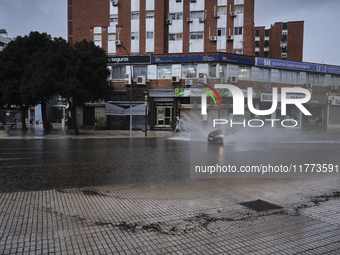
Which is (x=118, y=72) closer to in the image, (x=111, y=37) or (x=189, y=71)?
(x=111, y=37)

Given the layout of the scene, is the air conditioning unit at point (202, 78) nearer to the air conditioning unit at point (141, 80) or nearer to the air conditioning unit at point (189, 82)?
the air conditioning unit at point (189, 82)

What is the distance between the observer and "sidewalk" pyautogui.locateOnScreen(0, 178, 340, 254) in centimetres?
Result: 352

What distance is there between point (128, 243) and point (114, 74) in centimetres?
3024

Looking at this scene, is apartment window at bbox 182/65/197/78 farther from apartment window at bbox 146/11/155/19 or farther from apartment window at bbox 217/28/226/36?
apartment window at bbox 146/11/155/19

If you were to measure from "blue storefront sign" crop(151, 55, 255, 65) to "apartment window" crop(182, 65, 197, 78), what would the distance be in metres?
0.66

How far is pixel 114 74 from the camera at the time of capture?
32125 mm

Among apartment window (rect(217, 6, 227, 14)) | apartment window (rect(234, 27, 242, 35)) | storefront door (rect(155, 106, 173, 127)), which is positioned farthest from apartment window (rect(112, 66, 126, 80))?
apartment window (rect(234, 27, 242, 35))

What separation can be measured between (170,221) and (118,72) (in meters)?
29.5

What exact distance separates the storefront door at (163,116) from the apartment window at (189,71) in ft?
13.4

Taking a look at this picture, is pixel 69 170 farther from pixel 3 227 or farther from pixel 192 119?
pixel 192 119

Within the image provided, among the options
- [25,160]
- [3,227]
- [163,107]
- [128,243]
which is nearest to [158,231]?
[128,243]

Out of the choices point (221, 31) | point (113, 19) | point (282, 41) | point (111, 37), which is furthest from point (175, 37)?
point (282, 41)

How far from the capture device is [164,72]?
31.0m

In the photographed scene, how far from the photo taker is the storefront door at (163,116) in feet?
102
